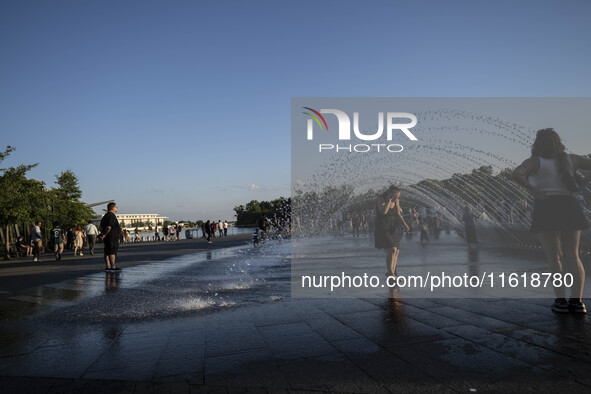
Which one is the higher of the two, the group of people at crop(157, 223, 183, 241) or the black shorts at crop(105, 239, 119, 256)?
the black shorts at crop(105, 239, 119, 256)

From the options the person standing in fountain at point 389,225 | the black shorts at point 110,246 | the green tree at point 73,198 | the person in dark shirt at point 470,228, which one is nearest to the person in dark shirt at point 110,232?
the black shorts at point 110,246

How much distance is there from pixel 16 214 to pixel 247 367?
22899mm

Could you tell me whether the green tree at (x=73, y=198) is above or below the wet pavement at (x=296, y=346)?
above

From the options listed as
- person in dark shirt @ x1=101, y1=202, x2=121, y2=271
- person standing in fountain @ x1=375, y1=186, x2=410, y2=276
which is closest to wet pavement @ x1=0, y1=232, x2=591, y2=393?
person standing in fountain @ x1=375, y1=186, x2=410, y2=276

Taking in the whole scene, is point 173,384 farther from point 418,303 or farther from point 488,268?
point 488,268

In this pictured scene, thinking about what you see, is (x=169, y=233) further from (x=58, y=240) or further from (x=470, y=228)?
(x=470, y=228)

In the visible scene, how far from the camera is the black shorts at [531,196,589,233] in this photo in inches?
178

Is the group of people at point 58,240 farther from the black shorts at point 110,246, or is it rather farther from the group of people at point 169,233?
the group of people at point 169,233

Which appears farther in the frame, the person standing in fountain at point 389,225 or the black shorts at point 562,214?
the person standing in fountain at point 389,225

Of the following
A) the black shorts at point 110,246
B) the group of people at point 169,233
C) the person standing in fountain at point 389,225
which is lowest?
the group of people at point 169,233

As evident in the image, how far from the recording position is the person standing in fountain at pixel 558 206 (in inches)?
179

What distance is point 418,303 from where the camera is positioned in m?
5.48

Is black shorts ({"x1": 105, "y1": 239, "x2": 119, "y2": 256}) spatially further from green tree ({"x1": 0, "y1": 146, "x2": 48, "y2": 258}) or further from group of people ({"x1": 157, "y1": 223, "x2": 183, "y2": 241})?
group of people ({"x1": 157, "y1": 223, "x2": 183, "y2": 241})

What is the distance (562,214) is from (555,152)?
0.70 metres
